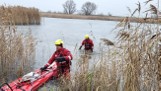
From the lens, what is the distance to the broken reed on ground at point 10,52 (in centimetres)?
819

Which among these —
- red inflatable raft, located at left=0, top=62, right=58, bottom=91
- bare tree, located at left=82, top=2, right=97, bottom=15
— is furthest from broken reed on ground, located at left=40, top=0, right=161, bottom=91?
bare tree, located at left=82, top=2, right=97, bottom=15

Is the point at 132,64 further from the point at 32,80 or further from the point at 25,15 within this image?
the point at 25,15

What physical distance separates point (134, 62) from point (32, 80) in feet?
12.5

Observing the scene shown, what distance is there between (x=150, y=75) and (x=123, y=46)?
71 cm

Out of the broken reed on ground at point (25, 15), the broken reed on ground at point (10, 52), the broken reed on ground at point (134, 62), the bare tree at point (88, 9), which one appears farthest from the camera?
the bare tree at point (88, 9)

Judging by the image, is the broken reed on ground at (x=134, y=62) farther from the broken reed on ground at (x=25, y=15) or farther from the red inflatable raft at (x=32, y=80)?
the broken reed on ground at (x=25, y=15)

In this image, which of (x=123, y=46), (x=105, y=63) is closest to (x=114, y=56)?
(x=105, y=63)

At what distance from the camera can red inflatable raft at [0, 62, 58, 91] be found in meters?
7.04

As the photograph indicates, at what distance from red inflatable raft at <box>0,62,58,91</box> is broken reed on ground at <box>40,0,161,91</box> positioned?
2031 millimetres

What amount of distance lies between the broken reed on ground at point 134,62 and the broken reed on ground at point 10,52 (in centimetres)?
332

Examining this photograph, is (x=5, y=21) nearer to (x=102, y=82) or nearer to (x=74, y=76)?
(x=74, y=76)

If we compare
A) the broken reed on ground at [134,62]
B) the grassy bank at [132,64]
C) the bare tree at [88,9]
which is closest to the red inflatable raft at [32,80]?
the grassy bank at [132,64]

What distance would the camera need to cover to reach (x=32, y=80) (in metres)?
7.60

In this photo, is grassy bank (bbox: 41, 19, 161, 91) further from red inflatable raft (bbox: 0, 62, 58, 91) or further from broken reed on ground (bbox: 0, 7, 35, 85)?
broken reed on ground (bbox: 0, 7, 35, 85)
